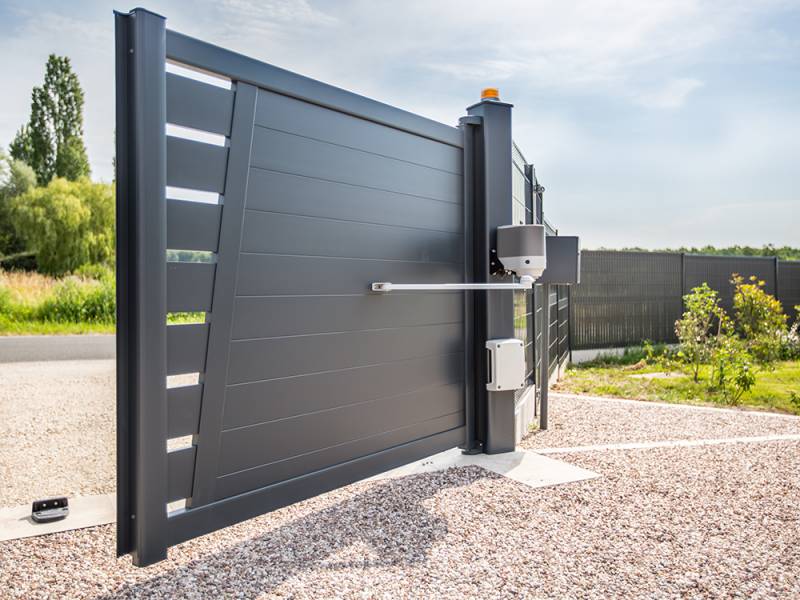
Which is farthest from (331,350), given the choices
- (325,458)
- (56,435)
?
(56,435)

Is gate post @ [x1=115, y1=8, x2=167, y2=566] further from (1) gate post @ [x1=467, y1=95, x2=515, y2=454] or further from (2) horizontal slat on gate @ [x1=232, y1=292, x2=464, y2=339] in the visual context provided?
(1) gate post @ [x1=467, y1=95, x2=515, y2=454]

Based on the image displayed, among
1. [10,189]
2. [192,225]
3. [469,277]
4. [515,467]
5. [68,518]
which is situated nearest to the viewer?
[192,225]

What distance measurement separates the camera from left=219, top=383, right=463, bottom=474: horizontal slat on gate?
2.18 m

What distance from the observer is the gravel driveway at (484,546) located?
1.90 meters

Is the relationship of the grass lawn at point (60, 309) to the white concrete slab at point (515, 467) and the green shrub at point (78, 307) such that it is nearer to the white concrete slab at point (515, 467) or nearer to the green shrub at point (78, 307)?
the green shrub at point (78, 307)

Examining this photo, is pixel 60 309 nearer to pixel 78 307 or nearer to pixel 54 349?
pixel 78 307

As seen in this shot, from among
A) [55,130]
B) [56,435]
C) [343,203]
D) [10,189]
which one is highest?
[55,130]

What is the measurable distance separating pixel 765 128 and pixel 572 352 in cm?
435

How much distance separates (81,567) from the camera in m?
2.04

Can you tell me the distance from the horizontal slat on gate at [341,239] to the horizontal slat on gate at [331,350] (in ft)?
1.18

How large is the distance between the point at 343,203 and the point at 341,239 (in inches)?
6.3

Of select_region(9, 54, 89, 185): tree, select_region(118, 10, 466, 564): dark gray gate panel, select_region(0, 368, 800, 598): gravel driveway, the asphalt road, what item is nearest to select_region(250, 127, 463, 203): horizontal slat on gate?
select_region(118, 10, 466, 564): dark gray gate panel

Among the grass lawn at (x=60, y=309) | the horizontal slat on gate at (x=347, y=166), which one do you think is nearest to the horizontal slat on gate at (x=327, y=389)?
the horizontal slat on gate at (x=347, y=166)

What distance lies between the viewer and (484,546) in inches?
87.3
